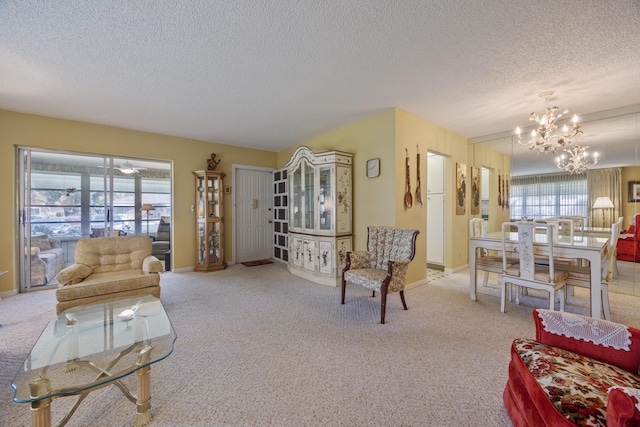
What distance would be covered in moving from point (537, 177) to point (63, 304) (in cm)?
636

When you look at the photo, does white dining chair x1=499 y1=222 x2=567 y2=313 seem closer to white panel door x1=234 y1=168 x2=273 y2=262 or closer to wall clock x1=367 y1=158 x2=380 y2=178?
wall clock x1=367 y1=158 x2=380 y2=178

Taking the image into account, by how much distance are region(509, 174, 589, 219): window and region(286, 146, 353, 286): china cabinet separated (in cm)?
292

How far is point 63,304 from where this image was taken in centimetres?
235

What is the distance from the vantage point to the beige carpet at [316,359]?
145cm

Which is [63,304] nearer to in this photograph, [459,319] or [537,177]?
[459,319]

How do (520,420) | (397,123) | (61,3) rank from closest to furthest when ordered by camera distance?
(520,420)
(61,3)
(397,123)

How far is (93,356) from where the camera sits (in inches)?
59.7

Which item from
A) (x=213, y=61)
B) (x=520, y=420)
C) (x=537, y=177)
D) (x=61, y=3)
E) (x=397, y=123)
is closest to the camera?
(x=520, y=420)

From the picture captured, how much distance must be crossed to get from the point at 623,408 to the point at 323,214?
3367mm

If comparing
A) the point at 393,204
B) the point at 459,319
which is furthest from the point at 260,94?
the point at 459,319

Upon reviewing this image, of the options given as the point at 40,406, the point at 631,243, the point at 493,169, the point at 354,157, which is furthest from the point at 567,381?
the point at 493,169

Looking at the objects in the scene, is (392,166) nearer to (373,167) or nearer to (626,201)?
(373,167)

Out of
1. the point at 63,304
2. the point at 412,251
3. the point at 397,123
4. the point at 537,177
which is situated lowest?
the point at 63,304

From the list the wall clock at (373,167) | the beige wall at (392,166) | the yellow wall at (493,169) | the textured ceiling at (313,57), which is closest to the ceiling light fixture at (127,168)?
the textured ceiling at (313,57)
